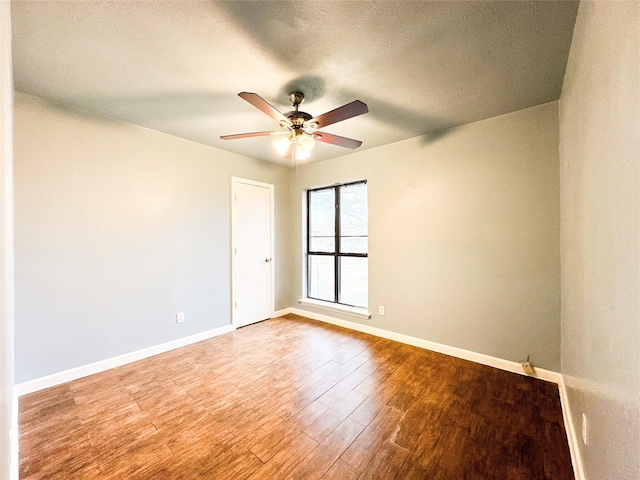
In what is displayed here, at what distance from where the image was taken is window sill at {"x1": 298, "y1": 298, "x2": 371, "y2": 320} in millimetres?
3585

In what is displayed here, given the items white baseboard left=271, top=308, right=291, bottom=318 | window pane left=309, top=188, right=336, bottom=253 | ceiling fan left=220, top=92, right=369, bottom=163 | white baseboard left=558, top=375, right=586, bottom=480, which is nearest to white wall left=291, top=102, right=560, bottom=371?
white baseboard left=558, top=375, right=586, bottom=480

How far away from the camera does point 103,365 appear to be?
2508 millimetres

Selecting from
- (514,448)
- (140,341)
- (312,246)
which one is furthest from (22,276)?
(514,448)

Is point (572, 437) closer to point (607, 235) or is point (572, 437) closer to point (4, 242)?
point (607, 235)

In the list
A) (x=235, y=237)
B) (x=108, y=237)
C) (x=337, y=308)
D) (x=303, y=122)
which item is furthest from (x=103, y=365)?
(x=303, y=122)

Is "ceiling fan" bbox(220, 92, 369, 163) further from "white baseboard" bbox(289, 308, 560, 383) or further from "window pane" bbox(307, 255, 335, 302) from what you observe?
"white baseboard" bbox(289, 308, 560, 383)

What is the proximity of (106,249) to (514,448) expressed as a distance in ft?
12.1

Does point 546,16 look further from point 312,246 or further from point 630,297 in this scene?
point 312,246

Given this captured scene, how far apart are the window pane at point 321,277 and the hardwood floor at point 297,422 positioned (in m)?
1.49

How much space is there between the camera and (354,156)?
365 cm

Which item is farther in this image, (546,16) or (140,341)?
(140,341)

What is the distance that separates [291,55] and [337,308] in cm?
315

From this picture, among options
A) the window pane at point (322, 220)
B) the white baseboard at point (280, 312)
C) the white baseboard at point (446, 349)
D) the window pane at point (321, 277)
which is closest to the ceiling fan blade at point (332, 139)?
the window pane at point (322, 220)

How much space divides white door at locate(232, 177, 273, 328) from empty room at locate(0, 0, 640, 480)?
0.05 meters
